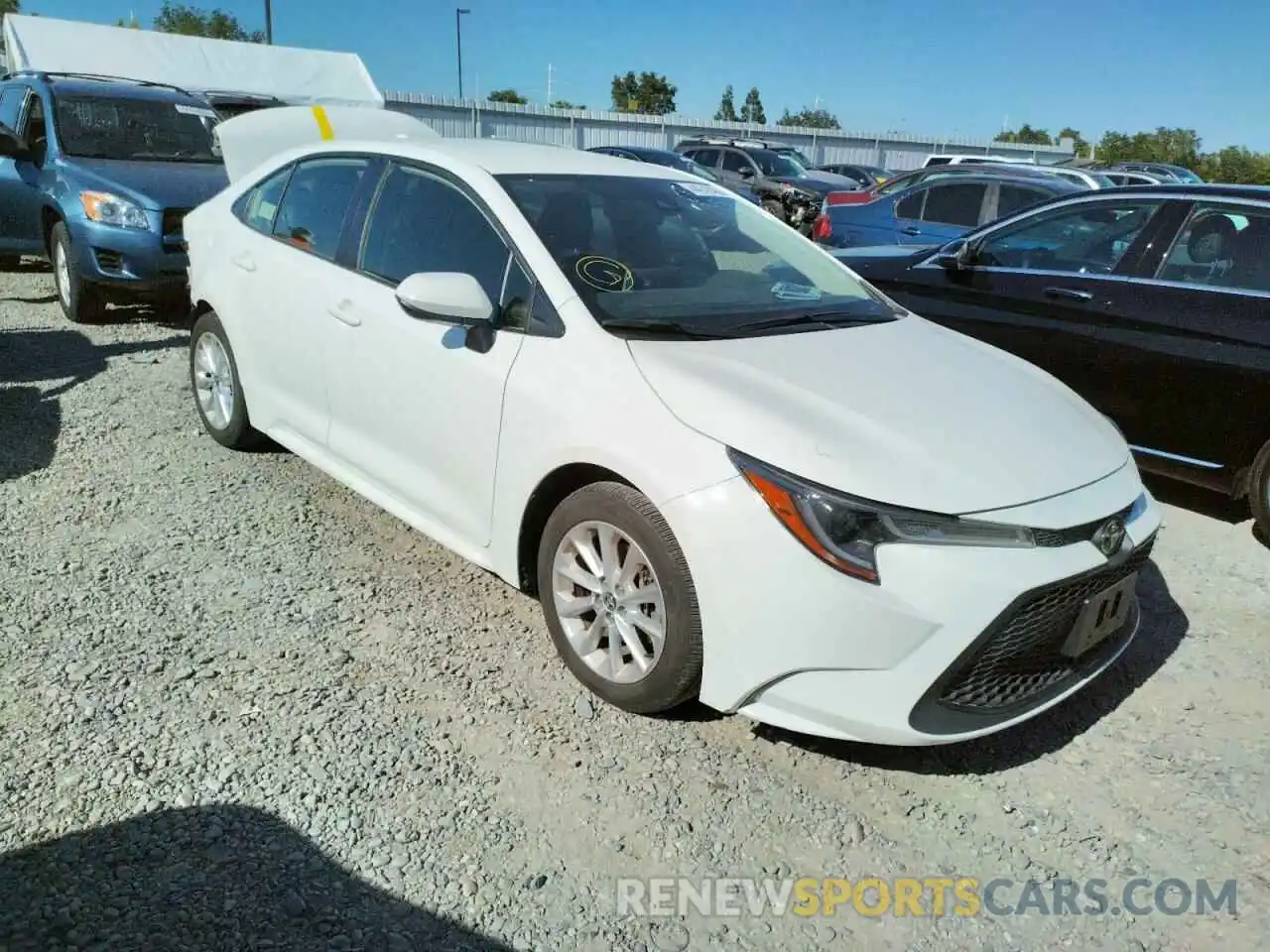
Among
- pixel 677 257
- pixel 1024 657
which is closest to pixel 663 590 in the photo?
pixel 1024 657

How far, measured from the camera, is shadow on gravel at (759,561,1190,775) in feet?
9.55

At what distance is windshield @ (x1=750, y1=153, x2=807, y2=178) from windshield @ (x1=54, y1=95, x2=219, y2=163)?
12409 mm

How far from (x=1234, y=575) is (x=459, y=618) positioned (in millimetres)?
3349

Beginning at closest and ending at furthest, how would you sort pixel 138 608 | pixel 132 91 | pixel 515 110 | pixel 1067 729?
pixel 1067 729 → pixel 138 608 → pixel 132 91 → pixel 515 110

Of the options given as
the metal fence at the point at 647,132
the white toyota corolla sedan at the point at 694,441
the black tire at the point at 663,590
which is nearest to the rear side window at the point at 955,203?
the white toyota corolla sedan at the point at 694,441

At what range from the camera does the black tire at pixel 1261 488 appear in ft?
14.4

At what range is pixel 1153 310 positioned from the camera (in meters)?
4.81

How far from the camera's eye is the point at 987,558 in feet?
8.14

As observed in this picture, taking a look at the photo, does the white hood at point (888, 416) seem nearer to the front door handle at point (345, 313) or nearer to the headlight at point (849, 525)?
the headlight at point (849, 525)

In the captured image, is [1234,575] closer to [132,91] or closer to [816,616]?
[816,616]

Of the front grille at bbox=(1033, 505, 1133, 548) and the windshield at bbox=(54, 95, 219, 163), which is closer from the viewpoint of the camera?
the front grille at bbox=(1033, 505, 1133, 548)

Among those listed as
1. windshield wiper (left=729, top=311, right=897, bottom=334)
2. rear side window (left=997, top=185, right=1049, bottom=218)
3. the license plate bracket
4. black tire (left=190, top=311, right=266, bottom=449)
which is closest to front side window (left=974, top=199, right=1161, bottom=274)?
windshield wiper (left=729, top=311, right=897, bottom=334)

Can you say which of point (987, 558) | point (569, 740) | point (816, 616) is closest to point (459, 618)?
point (569, 740)

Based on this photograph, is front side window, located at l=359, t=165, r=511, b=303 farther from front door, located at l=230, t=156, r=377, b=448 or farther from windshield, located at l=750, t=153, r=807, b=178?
windshield, located at l=750, t=153, r=807, b=178
